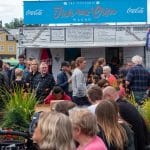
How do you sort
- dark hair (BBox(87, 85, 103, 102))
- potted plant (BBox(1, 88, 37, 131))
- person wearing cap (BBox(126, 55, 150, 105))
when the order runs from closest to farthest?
1. dark hair (BBox(87, 85, 103, 102))
2. potted plant (BBox(1, 88, 37, 131))
3. person wearing cap (BBox(126, 55, 150, 105))

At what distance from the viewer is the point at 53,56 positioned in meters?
26.1

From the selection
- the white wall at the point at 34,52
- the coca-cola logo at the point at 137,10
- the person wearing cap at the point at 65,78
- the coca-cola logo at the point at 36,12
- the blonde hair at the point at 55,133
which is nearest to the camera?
the blonde hair at the point at 55,133

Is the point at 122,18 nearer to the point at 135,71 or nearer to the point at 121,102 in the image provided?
the point at 135,71

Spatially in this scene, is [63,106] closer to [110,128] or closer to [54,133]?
[110,128]

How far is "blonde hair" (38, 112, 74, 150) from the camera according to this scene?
157 inches

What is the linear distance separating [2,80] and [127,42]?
1407 cm

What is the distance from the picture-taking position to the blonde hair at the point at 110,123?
223 inches

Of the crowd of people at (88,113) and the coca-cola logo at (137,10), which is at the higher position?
the coca-cola logo at (137,10)

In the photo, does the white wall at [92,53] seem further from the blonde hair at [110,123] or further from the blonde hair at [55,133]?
the blonde hair at [55,133]

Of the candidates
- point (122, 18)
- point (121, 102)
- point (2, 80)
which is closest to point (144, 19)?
point (122, 18)

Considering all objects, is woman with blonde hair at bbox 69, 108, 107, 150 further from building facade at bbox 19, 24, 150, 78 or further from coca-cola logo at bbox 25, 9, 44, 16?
coca-cola logo at bbox 25, 9, 44, 16

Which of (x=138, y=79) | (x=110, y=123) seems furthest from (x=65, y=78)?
(x=110, y=123)

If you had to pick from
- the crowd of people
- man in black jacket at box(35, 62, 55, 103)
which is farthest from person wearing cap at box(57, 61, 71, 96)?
man in black jacket at box(35, 62, 55, 103)

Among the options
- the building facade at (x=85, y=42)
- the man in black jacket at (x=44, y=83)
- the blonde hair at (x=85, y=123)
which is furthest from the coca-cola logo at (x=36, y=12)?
the blonde hair at (x=85, y=123)
